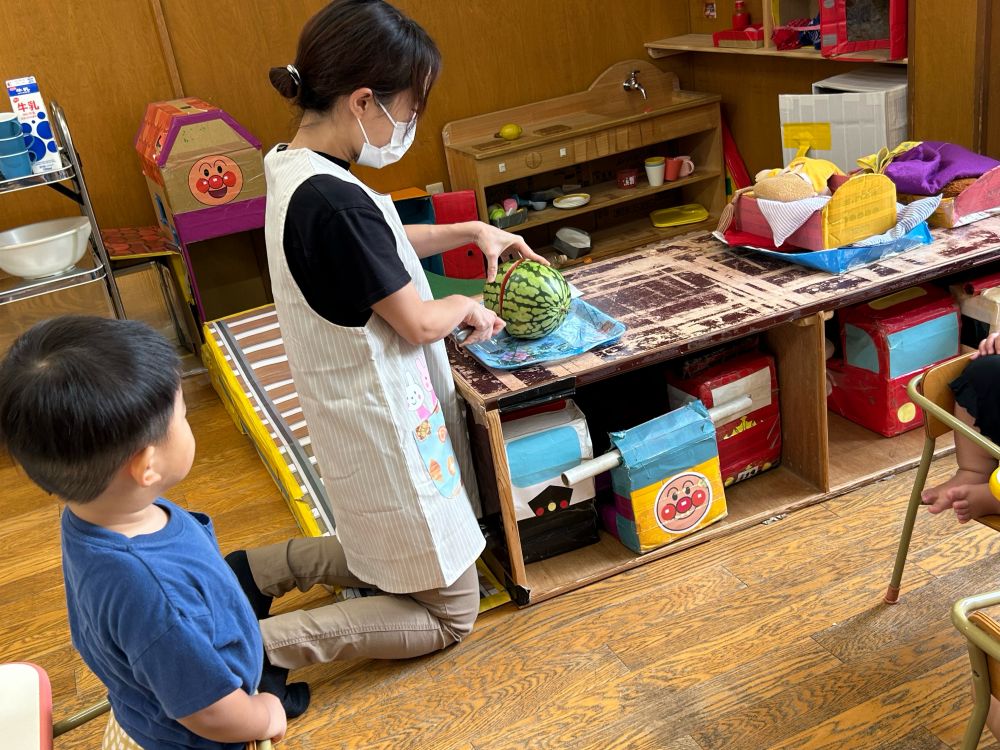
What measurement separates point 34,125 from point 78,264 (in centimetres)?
50

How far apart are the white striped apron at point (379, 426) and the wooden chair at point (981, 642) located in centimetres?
103

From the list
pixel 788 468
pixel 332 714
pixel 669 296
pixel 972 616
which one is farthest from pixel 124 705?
pixel 788 468

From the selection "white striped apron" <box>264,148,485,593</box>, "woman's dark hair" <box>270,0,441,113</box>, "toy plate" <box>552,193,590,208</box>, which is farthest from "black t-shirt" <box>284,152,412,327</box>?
"toy plate" <box>552,193,590,208</box>

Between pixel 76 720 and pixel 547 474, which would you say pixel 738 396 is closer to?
pixel 547 474

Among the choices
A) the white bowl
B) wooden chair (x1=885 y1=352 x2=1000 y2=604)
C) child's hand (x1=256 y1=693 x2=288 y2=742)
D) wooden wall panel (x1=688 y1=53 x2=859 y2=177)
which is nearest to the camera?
child's hand (x1=256 y1=693 x2=288 y2=742)

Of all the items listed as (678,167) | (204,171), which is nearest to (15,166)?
(204,171)

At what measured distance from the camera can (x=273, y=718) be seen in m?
1.26

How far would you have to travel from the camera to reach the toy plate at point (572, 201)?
441 cm

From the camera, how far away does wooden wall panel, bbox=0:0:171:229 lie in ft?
12.2

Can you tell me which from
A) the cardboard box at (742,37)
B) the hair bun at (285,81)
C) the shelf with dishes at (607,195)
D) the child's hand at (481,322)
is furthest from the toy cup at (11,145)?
the cardboard box at (742,37)

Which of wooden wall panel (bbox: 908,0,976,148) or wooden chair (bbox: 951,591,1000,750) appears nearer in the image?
wooden chair (bbox: 951,591,1000,750)

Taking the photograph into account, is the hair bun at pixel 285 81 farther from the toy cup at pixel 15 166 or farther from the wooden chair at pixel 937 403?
the toy cup at pixel 15 166

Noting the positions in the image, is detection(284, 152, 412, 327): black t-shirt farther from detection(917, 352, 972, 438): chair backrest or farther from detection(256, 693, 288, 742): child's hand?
detection(917, 352, 972, 438): chair backrest

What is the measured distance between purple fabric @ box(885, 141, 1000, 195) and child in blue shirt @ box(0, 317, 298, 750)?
199 centimetres
